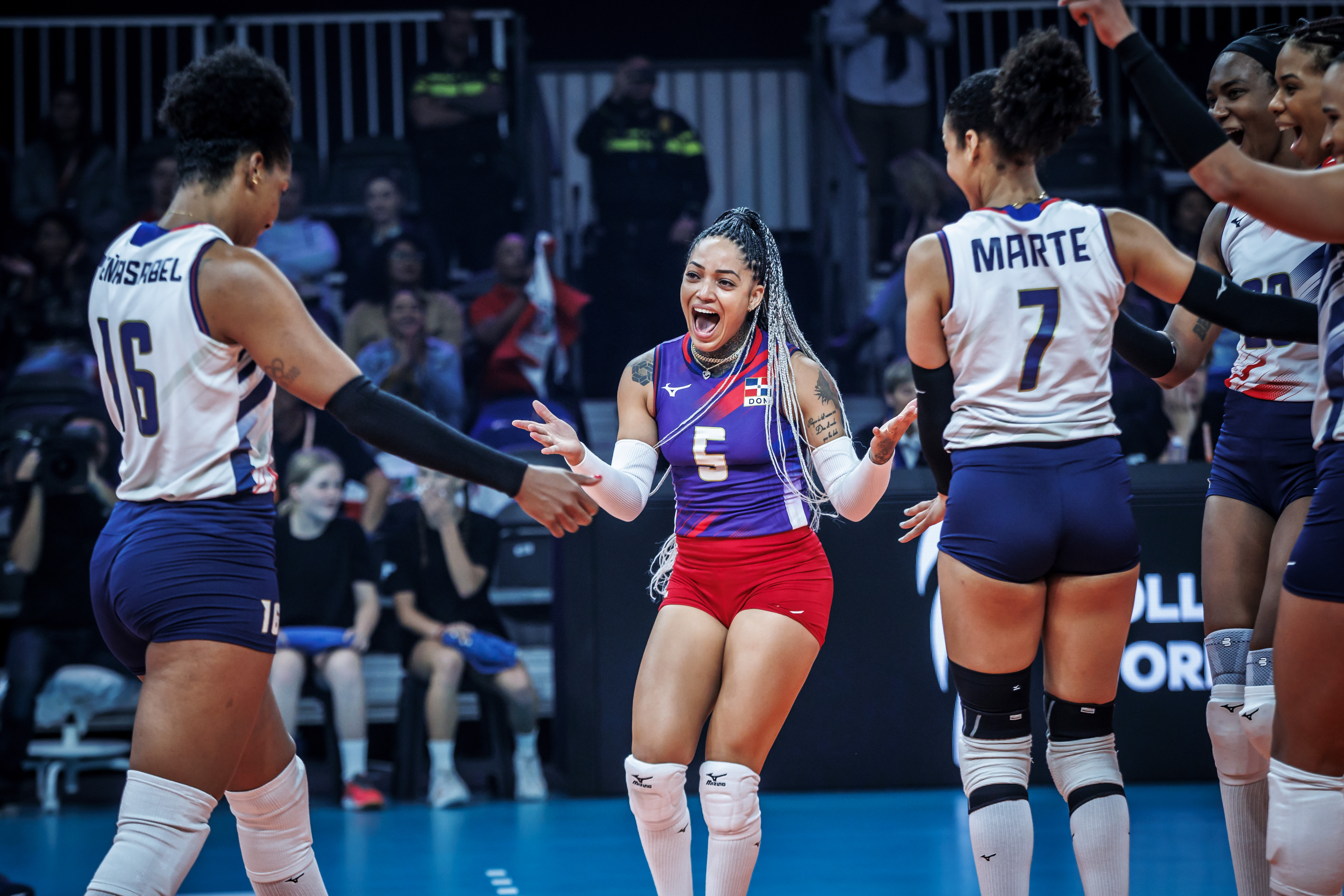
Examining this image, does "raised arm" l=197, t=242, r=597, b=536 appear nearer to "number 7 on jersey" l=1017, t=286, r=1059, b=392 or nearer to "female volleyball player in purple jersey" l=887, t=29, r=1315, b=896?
"female volleyball player in purple jersey" l=887, t=29, r=1315, b=896

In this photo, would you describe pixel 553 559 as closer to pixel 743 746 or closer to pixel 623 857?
pixel 623 857

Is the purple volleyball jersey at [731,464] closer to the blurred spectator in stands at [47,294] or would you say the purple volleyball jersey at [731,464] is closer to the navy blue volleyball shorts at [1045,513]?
the navy blue volleyball shorts at [1045,513]

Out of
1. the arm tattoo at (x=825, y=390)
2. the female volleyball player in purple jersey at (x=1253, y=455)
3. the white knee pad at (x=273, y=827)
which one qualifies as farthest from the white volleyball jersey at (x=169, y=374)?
the female volleyball player in purple jersey at (x=1253, y=455)

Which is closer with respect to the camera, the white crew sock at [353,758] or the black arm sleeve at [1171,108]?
the black arm sleeve at [1171,108]

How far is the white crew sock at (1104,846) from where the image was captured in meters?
2.79

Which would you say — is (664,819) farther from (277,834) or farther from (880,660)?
(880,660)

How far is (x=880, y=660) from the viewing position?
225 inches

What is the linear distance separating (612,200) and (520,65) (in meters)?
1.32

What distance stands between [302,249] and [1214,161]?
6.91m

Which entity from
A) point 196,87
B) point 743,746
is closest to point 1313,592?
point 743,746

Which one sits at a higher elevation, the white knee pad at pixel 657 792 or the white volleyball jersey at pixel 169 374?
the white volleyball jersey at pixel 169 374

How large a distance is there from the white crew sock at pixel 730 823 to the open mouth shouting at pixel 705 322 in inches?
45.8

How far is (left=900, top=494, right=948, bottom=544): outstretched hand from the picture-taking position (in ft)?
10.4

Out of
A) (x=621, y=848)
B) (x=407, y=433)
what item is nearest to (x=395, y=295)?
(x=621, y=848)
